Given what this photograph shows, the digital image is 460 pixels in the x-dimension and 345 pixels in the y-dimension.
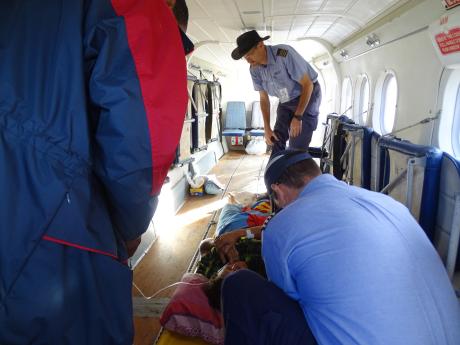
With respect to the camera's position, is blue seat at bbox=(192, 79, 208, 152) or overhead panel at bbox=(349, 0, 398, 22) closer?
overhead panel at bbox=(349, 0, 398, 22)

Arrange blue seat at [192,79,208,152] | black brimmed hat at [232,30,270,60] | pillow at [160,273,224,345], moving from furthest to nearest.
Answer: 1. blue seat at [192,79,208,152]
2. black brimmed hat at [232,30,270,60]
3. pillow at [160,273,224,345]

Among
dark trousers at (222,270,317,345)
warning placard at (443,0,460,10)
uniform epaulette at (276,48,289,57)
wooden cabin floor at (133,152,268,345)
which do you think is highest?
warning placard at (443,0,460,10)

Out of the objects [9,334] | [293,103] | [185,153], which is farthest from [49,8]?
[185,153]

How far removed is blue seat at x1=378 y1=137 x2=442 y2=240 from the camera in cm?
220

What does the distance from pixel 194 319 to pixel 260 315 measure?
0.80m

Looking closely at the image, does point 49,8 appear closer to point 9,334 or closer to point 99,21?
point 99,21

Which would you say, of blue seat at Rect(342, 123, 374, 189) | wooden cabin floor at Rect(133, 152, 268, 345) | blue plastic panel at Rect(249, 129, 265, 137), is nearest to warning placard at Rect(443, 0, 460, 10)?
blue seat at Rect(342, 123, 374, 189)

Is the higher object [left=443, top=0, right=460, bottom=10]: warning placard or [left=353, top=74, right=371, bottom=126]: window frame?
[left=443, top=0, right=460, bottom=10]: warning placard

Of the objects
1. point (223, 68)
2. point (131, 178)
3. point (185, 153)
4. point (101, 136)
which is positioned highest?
point (223, 68)

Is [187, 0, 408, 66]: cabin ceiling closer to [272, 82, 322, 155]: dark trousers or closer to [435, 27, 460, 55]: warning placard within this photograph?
[272, 82, 322, 155]: dark trousers

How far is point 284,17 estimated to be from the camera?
4.95 meters

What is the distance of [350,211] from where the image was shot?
141 centimetres

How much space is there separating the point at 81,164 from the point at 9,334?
479 mm

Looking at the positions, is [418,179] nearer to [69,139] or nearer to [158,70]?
[158,70]
